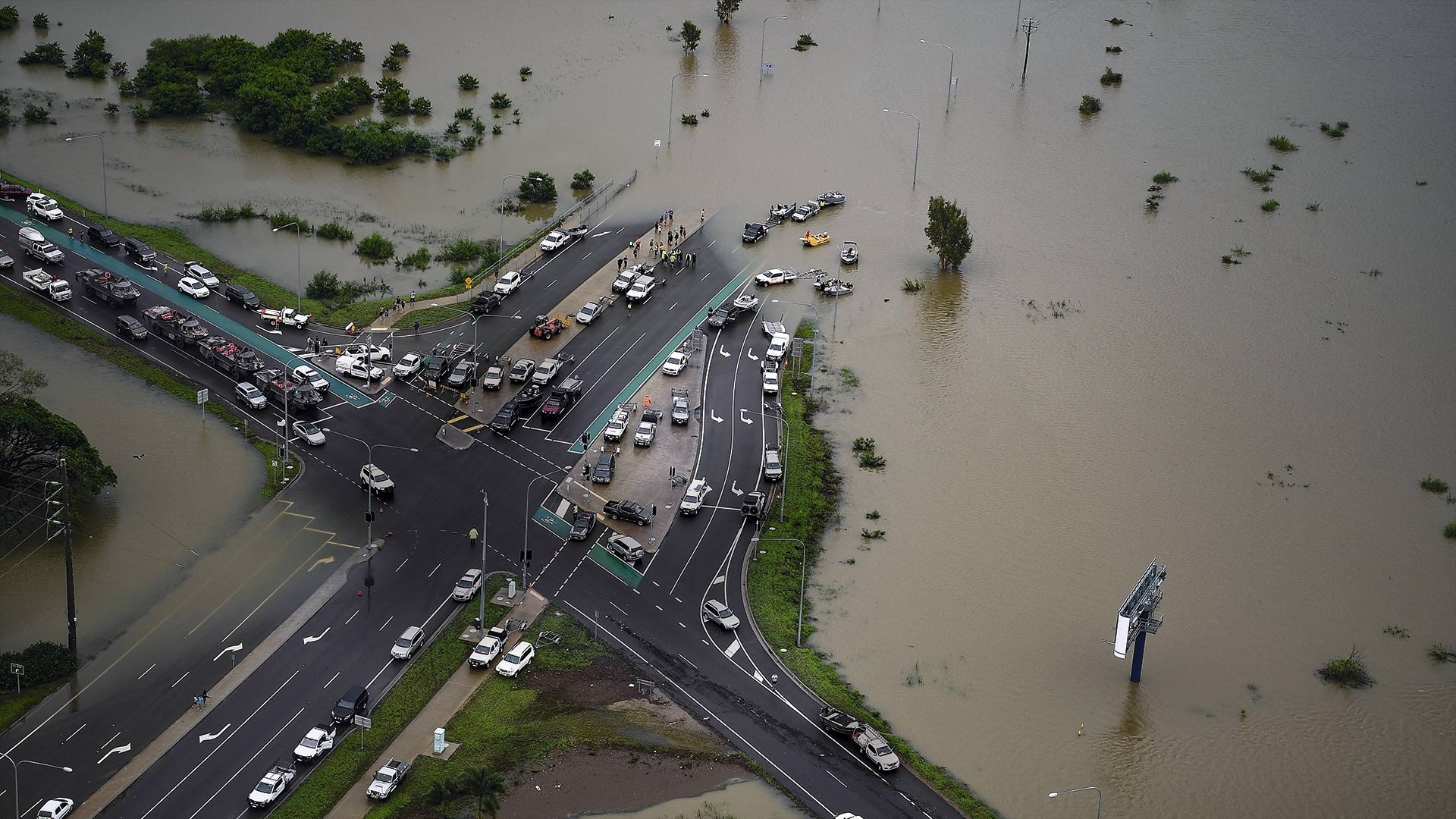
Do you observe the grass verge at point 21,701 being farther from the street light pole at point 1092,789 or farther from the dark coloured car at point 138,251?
the street light pole at point 1092,789

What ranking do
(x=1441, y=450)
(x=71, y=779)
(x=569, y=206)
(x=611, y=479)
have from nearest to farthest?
(x=71, y=779) < (x=611, y=479) < (x=1441, y=450) < (x=569, y=206)

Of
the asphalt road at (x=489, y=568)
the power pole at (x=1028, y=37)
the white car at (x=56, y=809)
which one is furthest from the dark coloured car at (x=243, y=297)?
the power pole at (x=1028, y=37)

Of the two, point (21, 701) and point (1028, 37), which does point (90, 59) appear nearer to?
point (21, 701)

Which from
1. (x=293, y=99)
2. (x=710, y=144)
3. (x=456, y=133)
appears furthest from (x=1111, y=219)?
(x=293, y=99)

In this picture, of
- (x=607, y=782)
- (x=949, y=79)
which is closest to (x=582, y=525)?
(x=607, y=782)

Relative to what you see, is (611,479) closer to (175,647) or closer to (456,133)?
(175,647)

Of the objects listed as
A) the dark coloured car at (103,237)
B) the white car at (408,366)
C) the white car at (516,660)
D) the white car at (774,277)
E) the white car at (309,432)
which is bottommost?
the white car at (516,660)
